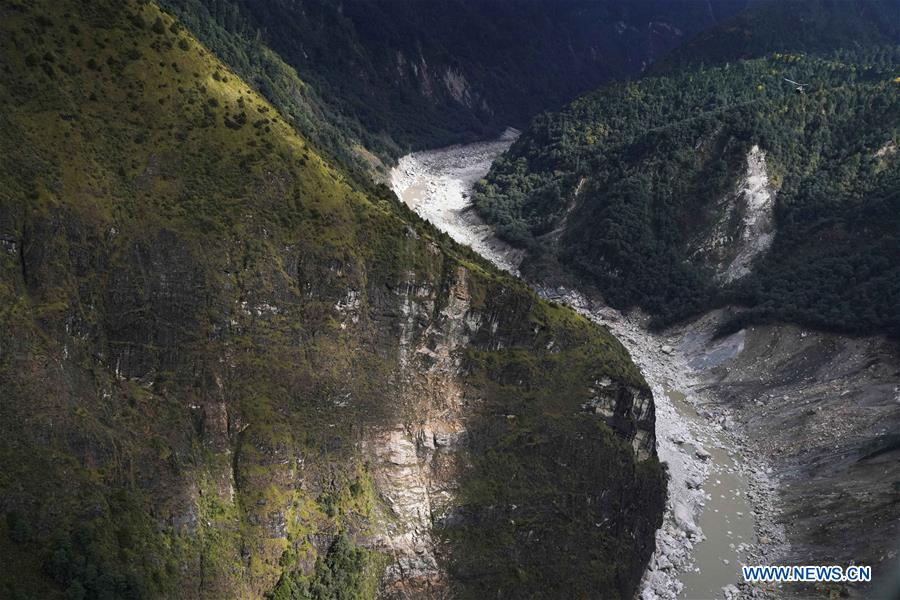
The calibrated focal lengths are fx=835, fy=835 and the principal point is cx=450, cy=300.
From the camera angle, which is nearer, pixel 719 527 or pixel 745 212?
pixel 719 527

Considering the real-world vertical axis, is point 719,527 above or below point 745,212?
below

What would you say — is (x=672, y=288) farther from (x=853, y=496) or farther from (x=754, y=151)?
(x=853, y=496)

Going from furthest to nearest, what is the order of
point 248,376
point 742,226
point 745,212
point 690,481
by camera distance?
point 745,212
point 742,226
point 690,481
point 248,376

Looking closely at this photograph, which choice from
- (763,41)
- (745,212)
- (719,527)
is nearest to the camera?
(719,527)

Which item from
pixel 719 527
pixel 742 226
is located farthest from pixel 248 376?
pixel 742 226

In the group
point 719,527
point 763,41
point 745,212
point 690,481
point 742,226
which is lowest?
point 719,527

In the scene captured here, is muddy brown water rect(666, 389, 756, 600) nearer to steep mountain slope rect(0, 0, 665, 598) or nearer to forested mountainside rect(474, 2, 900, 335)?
steep mountain slope rect(0, 0, 665, 598)

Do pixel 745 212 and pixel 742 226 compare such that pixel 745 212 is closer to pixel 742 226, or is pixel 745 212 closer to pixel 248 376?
pixel 742 226
